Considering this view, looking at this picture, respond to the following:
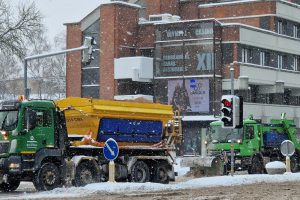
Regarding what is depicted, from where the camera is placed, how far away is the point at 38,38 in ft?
178

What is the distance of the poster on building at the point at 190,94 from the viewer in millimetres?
61719

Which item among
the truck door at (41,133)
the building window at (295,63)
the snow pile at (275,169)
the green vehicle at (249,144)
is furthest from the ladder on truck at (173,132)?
the building window at (295,63)

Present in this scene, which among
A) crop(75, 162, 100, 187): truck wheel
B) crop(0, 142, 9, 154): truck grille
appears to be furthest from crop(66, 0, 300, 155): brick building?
crop(0, 142, 9, 154): truck grille

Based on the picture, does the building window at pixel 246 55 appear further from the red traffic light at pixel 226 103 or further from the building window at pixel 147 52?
the red traffic light at pixel 226 103

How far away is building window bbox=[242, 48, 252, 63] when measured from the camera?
62.9 m

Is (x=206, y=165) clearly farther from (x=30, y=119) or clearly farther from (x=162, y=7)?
(x=162, y=7)

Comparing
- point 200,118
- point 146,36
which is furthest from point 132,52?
point 200,118

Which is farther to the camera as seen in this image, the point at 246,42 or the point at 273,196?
the point at 246,42

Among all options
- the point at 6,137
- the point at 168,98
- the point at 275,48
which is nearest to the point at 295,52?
the point at 275,48

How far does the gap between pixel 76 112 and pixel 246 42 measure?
37330 mm

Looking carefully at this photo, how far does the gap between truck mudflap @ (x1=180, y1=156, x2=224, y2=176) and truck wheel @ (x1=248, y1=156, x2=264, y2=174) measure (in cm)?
301

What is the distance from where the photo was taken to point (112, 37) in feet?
216

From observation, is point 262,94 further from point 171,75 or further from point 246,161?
point 246,161

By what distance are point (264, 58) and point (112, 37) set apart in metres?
13.0
